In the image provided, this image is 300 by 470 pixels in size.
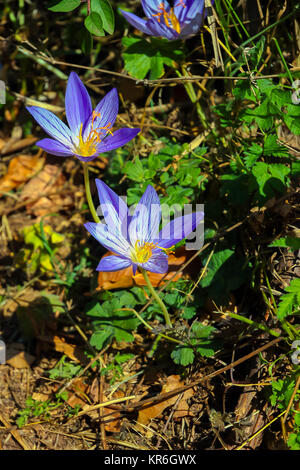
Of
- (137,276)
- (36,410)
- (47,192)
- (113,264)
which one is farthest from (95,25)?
(36,410)

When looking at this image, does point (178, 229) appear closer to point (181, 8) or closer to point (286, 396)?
point (286, 396)

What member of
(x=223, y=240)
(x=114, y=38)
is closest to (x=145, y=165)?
(x=223, y=240)

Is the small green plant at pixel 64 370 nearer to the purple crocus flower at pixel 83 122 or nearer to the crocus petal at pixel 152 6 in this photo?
the purple crocus flower at pixel 83 122

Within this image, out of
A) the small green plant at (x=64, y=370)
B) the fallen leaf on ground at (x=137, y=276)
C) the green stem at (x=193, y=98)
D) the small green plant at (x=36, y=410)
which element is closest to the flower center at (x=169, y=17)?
the green stem at (x=193, y=98)

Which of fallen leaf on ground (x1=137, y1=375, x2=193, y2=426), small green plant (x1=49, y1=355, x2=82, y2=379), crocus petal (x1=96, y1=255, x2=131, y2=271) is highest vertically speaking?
crocus petal (x1=96, y1=255, x2=131, y2=271)

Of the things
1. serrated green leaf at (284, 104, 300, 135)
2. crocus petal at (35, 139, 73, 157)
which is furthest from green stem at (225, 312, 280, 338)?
crocus petal at (35, 139, 73, 157)

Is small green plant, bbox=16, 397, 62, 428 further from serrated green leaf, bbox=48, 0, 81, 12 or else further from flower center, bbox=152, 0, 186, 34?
flower center, bbox=152, 0, 186, 34

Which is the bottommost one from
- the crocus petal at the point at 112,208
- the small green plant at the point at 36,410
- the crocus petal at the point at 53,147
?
the small green plant at the point at 36,410
